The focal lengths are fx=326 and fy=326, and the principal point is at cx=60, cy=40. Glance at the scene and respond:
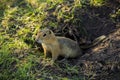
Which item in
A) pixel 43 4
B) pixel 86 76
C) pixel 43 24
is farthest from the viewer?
pixel 43 4

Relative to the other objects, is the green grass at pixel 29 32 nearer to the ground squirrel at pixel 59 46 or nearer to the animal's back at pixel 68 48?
the ground squirrel at pixel 59 46

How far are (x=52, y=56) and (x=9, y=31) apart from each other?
110cm

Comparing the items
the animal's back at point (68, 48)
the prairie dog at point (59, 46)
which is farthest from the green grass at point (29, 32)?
the animal's back at point (68, 48)

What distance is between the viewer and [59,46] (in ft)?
17.7

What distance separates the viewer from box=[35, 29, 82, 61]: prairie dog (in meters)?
5.11

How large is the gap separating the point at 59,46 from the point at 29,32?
0.67 metres

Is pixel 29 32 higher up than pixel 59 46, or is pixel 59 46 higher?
pixel 29 32

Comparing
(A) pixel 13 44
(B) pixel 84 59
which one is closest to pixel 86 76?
(B) pixel 84 59

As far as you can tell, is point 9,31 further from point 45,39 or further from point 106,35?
point 106,35

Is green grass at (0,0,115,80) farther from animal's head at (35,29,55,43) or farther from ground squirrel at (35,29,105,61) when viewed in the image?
animal's head at (35,29,55,43)

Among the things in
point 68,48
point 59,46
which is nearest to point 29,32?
point 59,46

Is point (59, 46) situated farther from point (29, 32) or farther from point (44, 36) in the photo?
point (29, 32)

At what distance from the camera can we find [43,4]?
6.20 meters

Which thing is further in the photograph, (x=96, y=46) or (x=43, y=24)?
(x=43, y=24)
